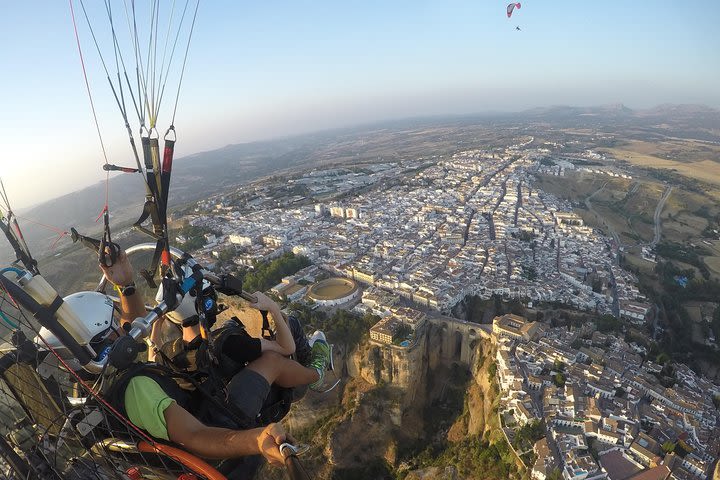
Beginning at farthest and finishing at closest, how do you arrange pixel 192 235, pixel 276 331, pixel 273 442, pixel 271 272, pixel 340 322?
pixel 192 235
pixel 271 272
pixel 340 322
pixel 276 331
pixel 273 442

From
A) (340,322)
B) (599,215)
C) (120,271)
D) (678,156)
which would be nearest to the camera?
(120,271)

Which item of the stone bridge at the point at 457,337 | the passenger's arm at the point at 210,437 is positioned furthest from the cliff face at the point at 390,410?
the passenger's arm at the point at 210,437

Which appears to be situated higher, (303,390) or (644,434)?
(303,390)

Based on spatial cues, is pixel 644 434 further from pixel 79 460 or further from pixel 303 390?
pixel 79 460

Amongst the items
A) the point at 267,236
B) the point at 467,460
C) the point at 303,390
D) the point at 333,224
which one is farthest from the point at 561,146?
the point at 303,390

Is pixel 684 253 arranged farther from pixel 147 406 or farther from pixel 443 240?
pixel 147 406

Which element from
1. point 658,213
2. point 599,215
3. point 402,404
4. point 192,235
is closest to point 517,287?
point 402,404

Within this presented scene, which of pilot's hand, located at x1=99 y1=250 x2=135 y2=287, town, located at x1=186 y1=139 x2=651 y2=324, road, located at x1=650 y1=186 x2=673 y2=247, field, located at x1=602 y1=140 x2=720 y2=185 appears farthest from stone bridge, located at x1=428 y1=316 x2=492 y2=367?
field, located at x1=602 y1=140 x2=720 y2=185
